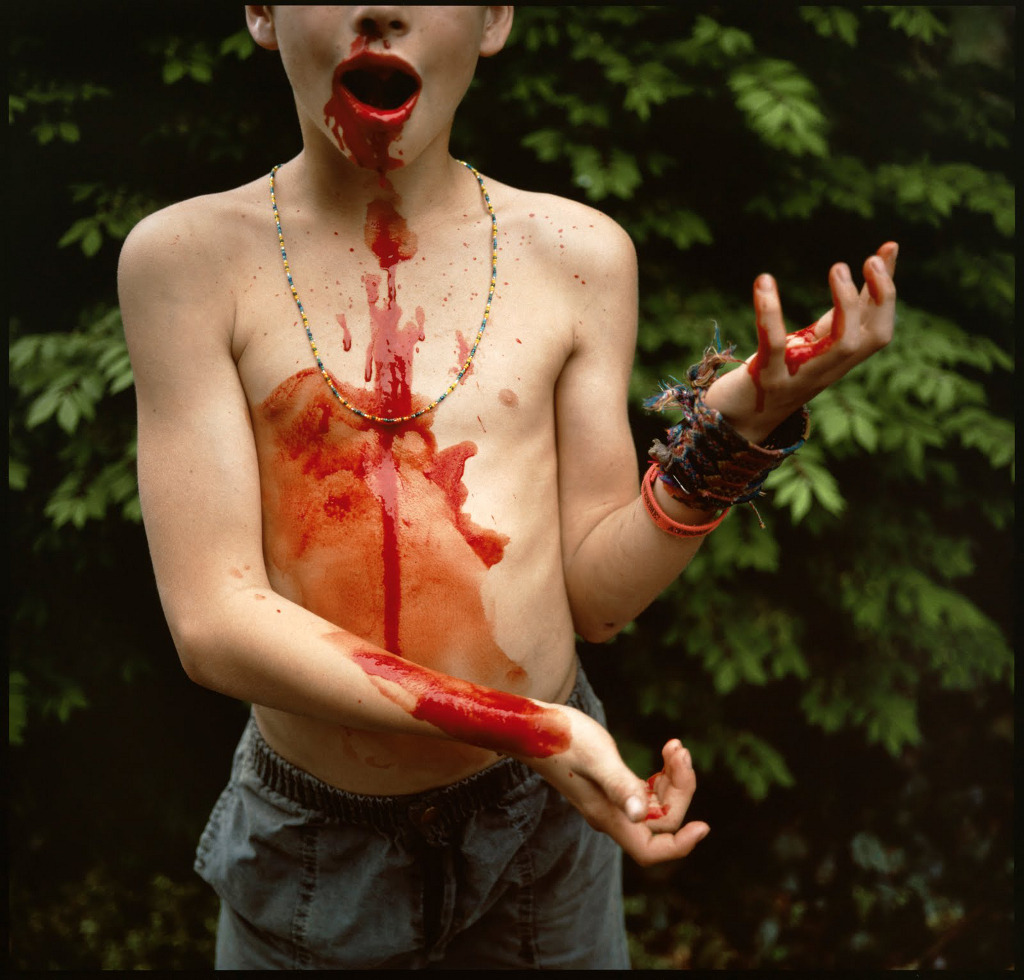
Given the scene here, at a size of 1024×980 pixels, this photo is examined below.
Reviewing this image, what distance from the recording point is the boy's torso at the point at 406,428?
128cm

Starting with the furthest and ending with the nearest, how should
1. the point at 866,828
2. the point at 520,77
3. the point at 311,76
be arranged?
1. the point at 866,828
2. the point at 520,77
3. the point at 311,76

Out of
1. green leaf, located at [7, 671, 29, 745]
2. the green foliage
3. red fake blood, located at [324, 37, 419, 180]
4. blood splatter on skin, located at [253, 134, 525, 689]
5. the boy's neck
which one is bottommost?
the green foliage

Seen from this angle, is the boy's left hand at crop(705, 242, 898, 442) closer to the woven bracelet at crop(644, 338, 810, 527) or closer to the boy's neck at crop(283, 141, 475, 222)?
the woven bracelet at crop(644, 338, 810, 527)

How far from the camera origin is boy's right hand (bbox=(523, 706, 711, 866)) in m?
1.12

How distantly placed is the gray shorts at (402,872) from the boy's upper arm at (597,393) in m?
0.30

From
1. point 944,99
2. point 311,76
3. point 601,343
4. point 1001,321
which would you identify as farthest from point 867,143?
point 311,76

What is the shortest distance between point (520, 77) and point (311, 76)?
39.4 inches

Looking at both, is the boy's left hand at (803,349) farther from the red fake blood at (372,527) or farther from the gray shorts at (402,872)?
the gray shorts at (402,872)

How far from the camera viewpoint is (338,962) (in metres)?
1.46

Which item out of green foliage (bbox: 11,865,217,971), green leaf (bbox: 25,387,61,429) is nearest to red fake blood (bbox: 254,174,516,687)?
green leaf (bbox: 25,387,61,429)

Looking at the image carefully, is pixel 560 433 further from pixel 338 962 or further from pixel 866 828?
pixel 866 828

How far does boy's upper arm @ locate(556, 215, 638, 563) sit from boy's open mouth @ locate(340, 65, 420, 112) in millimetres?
291

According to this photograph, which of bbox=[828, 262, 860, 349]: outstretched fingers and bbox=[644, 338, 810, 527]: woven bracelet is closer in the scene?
bbox=[828, 262, 860, 349]: outstretched fingers

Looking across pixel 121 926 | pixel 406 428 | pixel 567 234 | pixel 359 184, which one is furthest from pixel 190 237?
pixel 121 926
